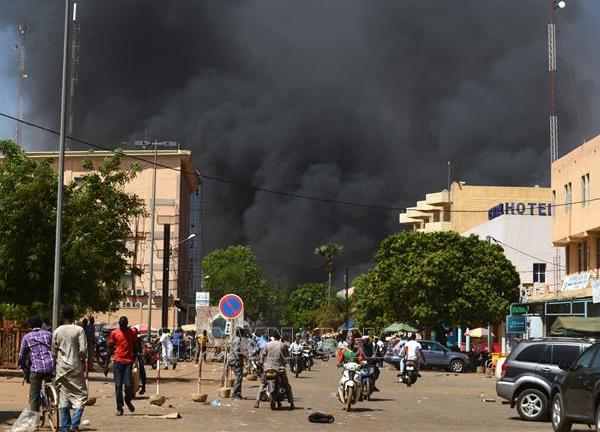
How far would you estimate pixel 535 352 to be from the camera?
2206 cm

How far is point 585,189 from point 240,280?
84.2 meters

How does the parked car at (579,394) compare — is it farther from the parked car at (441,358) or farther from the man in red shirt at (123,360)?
the parked car at (441,358)

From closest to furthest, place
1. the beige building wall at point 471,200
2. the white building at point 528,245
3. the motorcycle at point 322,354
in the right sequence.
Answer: the motorcycle at point 322,354 < the white building at point 528,245 < the beige building wall at point 471,200

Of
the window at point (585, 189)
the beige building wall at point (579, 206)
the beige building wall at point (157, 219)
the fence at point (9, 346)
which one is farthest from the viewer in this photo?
the beige building wall at point (157, 219)

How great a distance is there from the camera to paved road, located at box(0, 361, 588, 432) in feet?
60.3

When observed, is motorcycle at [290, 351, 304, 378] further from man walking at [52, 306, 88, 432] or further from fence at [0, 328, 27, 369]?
man walking at [52, 306, 88, 432]

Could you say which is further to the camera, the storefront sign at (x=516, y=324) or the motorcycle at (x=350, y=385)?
the storefront sign at (x=516, y=324)

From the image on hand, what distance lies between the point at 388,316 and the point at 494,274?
26.1 feet

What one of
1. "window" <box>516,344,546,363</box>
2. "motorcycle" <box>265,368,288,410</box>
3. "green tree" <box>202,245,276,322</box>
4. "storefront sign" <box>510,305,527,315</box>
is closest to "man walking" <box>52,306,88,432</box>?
"motorcycle" <box>265,368,288,410</box>

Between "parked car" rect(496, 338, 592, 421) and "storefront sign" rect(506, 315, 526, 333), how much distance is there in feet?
116

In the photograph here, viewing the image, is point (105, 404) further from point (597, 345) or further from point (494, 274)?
point (494, 274)

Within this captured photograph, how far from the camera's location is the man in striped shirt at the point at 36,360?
52.6 ft

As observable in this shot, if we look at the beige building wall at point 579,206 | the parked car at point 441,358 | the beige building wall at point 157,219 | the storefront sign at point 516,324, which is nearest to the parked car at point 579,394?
the beige building wall at point 579,206

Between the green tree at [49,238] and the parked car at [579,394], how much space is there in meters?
18.9
